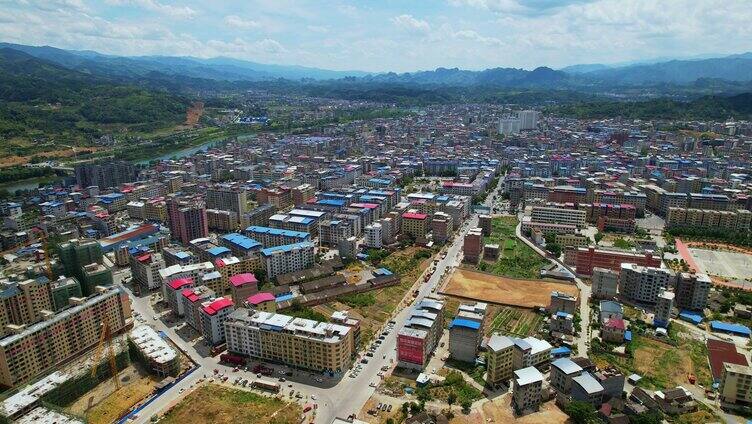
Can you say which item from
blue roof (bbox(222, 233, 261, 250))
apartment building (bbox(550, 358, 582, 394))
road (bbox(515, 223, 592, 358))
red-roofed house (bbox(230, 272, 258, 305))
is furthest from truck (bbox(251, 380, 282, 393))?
road (bbox(515, 223, 592, 358))

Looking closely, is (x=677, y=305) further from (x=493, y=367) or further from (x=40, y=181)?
(x=40, y=181)

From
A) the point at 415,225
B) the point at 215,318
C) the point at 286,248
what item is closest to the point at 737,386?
the point at 215,318

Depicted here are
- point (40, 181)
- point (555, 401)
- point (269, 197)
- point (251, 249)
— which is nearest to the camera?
point (555, 401)

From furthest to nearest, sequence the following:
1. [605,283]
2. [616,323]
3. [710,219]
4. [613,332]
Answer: [710,219] < [605,283] < [616,323] < [613,332]

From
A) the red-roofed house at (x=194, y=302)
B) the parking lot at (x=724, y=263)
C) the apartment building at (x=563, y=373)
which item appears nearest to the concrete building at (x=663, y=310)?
the apartment building at (x=563, y=373)

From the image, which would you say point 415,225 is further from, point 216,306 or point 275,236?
point 216,306

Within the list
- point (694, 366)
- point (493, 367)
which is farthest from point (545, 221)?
point (493, 367)
